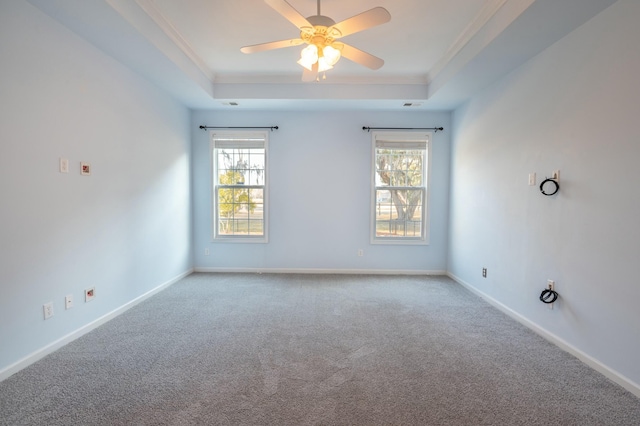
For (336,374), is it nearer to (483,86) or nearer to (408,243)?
(408,243)

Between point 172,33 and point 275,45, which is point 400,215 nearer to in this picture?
point 275,45

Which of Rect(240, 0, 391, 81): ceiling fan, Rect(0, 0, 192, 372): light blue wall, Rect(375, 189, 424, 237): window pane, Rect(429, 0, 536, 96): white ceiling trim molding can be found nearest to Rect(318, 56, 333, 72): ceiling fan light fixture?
Rect(240, 0, 391, 81): ceiling fan

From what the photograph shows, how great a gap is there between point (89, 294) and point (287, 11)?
2.86 meters

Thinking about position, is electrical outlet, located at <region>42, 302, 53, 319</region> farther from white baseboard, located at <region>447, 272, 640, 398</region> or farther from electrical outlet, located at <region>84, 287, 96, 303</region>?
white baseboard, located at <region>447, 272, 640, 398</region>

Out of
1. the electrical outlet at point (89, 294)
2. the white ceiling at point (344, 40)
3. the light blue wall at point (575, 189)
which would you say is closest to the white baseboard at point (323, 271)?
the light blue wall at point (575, 189)

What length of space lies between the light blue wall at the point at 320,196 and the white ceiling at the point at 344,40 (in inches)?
12.3

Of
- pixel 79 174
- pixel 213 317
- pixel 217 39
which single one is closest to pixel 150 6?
pixel 217 39

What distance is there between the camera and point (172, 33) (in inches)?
110

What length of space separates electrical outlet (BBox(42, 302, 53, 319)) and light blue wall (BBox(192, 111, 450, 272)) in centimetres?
237

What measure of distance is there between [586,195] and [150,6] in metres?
3.77

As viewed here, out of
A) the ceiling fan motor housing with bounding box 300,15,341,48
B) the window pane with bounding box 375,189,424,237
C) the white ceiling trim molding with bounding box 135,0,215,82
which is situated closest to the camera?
the ceiling fan motor housing with bounding box 300,15,341,48

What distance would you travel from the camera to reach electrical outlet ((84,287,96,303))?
8.54ft

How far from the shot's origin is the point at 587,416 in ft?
5.35

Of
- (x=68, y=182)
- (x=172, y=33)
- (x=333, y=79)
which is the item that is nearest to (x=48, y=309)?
(x=68, y=182)
